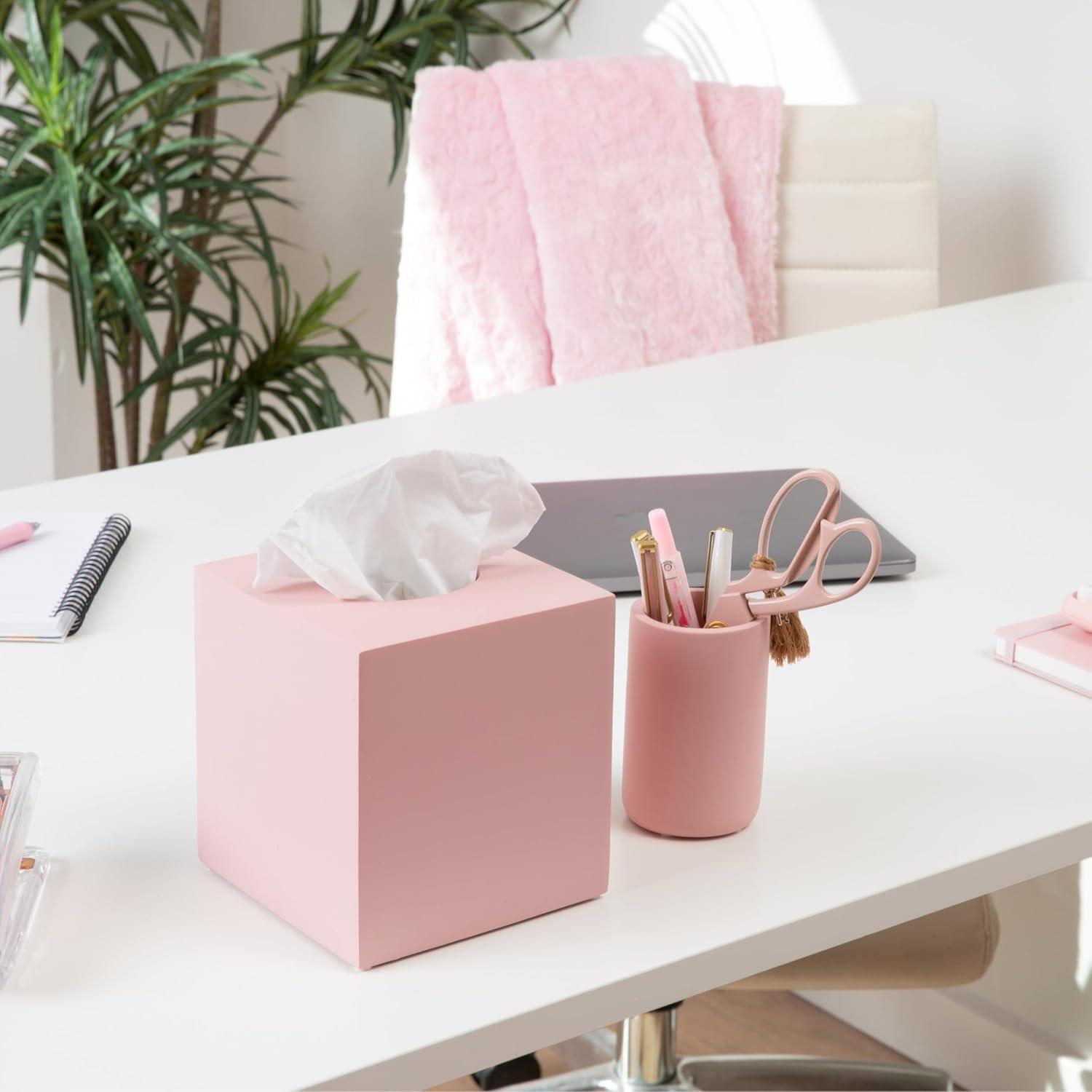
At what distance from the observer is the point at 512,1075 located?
62.9 inches

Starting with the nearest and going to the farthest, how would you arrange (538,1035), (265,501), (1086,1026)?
(538,1035) → (265,501) → (1086,1026)

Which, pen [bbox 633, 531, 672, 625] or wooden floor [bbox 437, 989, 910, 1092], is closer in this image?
pen [bbox 633, 531, 672, 625]

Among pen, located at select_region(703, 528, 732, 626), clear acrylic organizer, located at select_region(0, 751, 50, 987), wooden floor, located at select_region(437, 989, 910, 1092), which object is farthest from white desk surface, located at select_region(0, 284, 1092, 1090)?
wooden floor, located at select_region(437, 989, 910, 1092)

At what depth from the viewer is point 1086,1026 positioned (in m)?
1.60

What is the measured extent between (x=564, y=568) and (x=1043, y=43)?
52.1 inches

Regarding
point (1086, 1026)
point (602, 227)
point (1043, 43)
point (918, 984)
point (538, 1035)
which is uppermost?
point (1043, 43)

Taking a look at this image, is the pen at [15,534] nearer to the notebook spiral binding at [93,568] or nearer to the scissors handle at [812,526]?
the notebook spiral binding at [93,568]

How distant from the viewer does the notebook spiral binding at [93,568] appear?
808 mm

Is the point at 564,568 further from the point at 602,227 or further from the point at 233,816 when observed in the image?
the point at 602,227

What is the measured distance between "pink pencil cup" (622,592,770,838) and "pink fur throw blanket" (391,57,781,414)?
124cm

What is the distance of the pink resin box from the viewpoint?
0.49 meters

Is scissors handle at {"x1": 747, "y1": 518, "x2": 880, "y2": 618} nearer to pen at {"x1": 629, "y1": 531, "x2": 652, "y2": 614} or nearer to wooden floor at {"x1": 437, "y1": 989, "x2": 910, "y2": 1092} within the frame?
pen at {"x1": 629, "y1": 531, "x2": 652, "y2": 614}

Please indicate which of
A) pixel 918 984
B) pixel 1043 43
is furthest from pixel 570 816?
pixel 1043 43

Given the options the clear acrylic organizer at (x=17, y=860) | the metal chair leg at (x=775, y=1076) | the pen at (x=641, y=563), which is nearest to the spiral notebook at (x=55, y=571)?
the clear acrylic organizer at (x=17, y=860)
